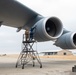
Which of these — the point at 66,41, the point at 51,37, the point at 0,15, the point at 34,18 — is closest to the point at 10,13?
the point at 0,15

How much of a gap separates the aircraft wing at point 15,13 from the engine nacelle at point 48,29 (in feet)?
4.15

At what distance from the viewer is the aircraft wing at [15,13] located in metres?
13.9

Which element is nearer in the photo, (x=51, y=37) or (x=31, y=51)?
(x=51, y=37)

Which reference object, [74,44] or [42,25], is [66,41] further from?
[42,25]

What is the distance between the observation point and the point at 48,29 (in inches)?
599

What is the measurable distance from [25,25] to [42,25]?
3.94 m

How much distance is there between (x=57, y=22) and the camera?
15.3m

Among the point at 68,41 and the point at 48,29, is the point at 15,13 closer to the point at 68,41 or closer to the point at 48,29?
the point at 48,29

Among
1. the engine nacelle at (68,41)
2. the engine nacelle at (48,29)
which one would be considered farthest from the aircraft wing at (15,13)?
the engine nacelle at (68,41)

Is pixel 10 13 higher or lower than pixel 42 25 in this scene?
higher

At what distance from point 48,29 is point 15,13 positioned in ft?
7.95

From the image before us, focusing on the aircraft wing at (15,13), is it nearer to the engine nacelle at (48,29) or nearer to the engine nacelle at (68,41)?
the engine nacelle at (48,29)

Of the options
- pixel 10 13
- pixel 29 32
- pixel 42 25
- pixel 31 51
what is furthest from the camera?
pixel 31 51

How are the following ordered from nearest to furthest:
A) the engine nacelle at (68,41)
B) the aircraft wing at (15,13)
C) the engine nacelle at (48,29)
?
the aircraft wing at (15,13) < the engine nacelle at (48,29) < the engine nacelle at (68,41)
